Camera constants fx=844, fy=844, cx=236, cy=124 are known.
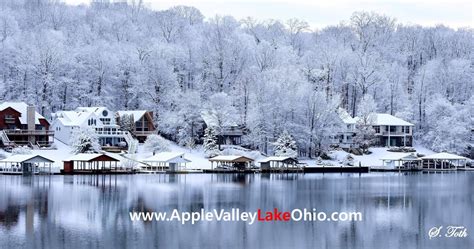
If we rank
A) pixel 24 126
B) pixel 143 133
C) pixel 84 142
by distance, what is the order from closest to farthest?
pixel 84 142, pixel 24 126, pixel 143 133

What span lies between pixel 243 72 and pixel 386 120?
70.6 feet

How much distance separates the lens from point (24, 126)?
10331 centimetres

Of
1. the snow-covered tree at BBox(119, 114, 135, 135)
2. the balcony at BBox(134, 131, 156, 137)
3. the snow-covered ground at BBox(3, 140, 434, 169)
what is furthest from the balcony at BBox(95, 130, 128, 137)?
the snow-covered ground at BBox(3, 140, 434, 169)

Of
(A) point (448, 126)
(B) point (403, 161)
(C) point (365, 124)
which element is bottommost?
(B) point (403, 161)

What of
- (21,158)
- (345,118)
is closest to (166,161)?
(21,158)

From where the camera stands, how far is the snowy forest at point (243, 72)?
4353 inches

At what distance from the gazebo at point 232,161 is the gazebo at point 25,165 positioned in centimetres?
1899

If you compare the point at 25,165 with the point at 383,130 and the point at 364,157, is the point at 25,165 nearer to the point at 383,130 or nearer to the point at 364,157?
the point at 364,157

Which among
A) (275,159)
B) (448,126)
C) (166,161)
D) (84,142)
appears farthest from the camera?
(448,126)

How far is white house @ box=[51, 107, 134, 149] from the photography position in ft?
342

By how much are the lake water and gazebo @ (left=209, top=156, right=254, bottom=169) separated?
6417 millimetres

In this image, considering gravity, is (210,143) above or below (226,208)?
above

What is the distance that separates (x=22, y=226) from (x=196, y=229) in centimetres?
979

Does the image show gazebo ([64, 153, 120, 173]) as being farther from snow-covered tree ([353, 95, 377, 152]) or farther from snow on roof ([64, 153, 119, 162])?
snow-covered tree ([353, 95, 377, 152])
